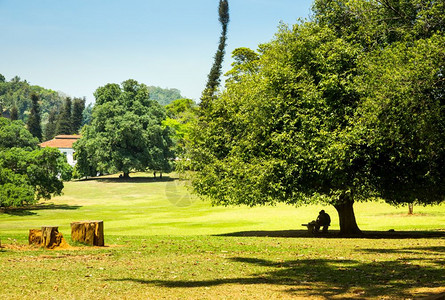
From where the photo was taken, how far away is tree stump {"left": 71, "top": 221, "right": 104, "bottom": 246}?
2077 centimetres

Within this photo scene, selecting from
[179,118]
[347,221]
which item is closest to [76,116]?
[179,118]

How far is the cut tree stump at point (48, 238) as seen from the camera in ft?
64.8

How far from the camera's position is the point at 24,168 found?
6288cm

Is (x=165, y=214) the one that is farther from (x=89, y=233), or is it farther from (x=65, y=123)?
(x=65, y=123)

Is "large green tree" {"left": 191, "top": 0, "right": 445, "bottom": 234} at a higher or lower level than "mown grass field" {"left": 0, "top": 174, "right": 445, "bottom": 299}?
higher

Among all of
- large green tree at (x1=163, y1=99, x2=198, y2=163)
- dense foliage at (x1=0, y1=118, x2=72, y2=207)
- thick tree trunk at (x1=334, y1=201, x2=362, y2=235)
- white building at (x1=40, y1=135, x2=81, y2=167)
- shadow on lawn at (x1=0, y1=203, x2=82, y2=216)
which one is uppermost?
large green tree at (x1=163, y1=99, x2=198, y2=163)

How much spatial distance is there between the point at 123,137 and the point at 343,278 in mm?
91180

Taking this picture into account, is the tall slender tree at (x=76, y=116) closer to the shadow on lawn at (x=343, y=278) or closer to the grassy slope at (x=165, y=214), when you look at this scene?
the grassy slope at (x=165, y=214)

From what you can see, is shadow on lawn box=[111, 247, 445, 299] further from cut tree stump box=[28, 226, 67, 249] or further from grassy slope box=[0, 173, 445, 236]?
grassy slope box=[0, 173, 445, 236]

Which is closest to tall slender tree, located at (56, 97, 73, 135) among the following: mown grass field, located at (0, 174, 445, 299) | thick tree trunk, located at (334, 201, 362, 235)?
thick tree trunk, located at (334, 201, 362, 235)

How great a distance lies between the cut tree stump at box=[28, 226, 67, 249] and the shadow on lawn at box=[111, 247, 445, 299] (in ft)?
24.5

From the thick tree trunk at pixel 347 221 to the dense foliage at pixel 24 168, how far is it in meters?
37.9

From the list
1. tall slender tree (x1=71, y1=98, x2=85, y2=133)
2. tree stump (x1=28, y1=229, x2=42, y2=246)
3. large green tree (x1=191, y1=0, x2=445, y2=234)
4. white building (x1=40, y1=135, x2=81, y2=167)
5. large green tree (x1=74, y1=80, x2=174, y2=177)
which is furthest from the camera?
tall slender tree (x1=71, y1=98, x2=85, y2=133)

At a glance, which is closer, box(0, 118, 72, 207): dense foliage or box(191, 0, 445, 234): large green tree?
box(191, 0, 445, 234): large green tree
